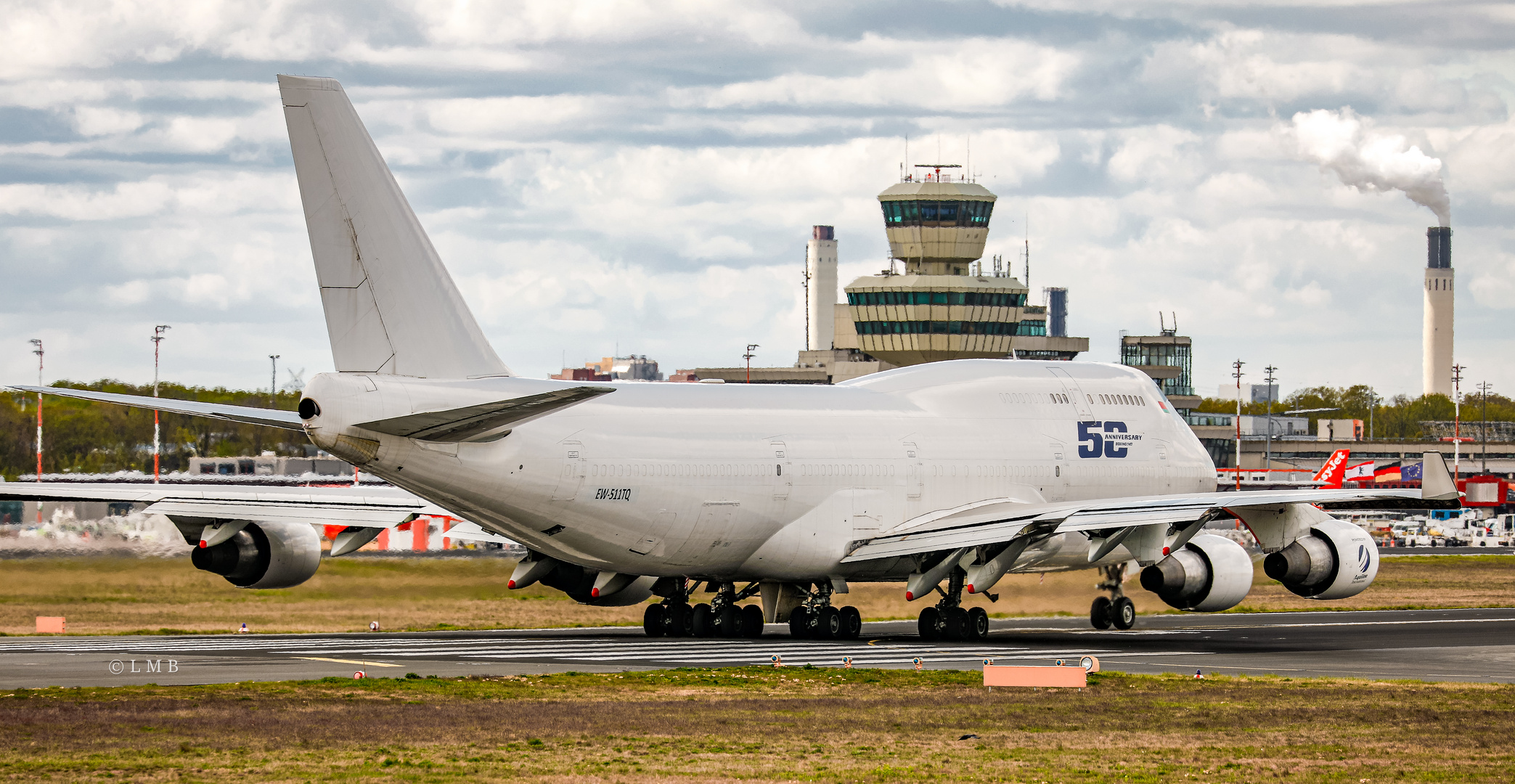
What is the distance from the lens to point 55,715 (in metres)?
18.9

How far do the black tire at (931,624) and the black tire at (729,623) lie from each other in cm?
342

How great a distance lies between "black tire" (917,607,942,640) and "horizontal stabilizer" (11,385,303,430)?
42.6 ft

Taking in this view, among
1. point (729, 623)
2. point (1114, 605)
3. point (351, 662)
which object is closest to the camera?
point (351, 662)

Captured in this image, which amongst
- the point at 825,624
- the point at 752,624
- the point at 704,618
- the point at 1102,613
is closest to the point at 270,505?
the point at 704,618

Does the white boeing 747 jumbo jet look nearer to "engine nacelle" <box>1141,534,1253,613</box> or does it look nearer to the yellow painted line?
"engine nacelle" <box>1141,534,1253,613</box>

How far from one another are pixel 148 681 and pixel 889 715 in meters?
9.33

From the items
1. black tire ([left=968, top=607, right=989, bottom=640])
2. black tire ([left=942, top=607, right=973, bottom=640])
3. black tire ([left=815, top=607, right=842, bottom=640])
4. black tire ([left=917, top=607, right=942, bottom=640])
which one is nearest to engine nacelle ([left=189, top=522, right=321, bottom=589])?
black tire ([left=815, top=607, right=842, bottom=640])

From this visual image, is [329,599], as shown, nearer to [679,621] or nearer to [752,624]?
[679,621]

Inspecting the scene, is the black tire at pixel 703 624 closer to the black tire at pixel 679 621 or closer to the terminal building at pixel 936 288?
the black tire at pixel 679 621

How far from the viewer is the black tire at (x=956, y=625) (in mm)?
34188

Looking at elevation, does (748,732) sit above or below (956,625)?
above

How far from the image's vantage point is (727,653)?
100 feet

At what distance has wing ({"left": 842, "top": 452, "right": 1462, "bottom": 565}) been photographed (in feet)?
99.9

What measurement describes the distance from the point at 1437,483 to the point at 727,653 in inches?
534
